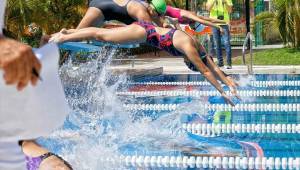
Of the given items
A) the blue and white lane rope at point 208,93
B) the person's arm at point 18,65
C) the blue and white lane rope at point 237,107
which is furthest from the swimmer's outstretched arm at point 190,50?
the person's arm at point 18,65

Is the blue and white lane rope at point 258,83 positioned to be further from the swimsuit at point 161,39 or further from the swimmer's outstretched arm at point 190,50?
the swimmer's outstretched arm at point 190,50

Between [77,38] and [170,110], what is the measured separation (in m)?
1.83

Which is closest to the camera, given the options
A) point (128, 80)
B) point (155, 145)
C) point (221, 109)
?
point (155, 145)

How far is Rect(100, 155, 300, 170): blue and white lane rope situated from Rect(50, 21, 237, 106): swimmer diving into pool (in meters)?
1.49

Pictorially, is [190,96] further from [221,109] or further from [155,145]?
[155,145]

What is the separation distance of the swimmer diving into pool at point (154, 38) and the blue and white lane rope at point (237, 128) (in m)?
0.44

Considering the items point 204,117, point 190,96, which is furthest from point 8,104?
point 190,96

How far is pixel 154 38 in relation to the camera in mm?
6312

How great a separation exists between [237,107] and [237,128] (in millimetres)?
1257

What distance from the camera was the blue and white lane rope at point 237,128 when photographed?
606 centimetres

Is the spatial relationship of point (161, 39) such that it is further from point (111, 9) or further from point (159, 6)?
point (111, 9)

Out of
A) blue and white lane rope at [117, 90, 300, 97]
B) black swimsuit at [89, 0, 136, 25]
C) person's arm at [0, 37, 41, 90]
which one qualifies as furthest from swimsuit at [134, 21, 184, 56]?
person's arm at [0, 37, 41, 90]

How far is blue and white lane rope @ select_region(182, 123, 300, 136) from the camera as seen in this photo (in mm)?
6057

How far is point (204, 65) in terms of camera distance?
6.24m
